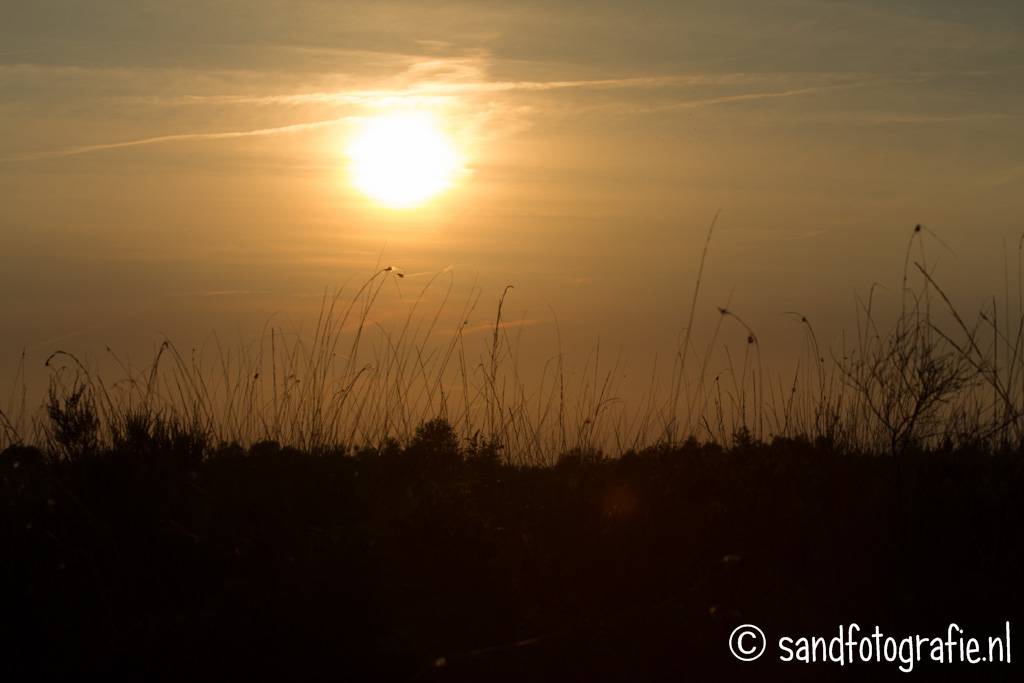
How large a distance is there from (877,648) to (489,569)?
1673 mm

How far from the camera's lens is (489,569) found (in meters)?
4.57

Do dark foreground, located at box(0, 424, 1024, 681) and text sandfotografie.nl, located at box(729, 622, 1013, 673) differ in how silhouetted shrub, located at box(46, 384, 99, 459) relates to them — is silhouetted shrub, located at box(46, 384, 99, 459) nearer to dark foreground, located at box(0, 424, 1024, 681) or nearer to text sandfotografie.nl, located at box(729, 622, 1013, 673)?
dark foreground, located at box(0, 424, 1024, 681)

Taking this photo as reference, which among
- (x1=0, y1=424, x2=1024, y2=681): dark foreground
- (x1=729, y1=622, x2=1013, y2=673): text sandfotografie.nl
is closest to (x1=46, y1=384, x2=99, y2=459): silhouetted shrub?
(x1=0, y1=424, x2=1024, y2=681): dark foreground

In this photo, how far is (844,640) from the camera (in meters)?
3.95

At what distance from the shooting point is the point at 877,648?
153 inches

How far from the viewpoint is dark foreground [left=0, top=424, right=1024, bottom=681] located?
12.5ft

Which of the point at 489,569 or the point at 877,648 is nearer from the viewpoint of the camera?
the point at 877,648

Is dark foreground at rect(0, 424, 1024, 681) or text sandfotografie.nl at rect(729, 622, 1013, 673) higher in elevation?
dark foreground at rect(0, 424, 1024, 681)

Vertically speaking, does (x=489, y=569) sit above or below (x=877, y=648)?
above

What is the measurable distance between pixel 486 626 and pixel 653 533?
1102 millimetres

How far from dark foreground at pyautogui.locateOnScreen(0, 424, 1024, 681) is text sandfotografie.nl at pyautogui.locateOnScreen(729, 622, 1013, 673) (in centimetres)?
4

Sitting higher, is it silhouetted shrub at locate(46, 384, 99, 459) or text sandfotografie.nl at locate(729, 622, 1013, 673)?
silhouetted shrub at locate(46, 384, 99, 459)

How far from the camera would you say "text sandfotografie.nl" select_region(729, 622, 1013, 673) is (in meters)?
3.83

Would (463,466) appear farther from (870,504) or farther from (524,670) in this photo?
(524,670)
